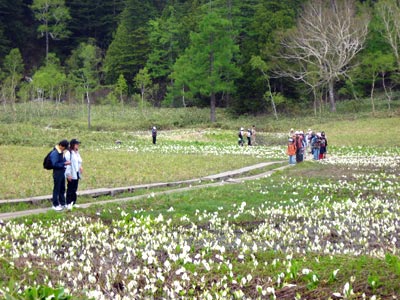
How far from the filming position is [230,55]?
62625mm

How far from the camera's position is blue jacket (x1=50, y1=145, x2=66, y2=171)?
1342 cm

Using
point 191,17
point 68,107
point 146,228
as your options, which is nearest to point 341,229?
point 146,228

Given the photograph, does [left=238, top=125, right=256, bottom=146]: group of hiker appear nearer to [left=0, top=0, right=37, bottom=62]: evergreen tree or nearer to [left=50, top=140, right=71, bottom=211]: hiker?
[left=50, top=140, right=71, bottom=211]: hiker

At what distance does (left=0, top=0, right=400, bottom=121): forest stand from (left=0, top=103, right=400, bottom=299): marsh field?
117 ft

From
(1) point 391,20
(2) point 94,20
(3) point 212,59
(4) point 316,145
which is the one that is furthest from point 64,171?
(2) point 94,20

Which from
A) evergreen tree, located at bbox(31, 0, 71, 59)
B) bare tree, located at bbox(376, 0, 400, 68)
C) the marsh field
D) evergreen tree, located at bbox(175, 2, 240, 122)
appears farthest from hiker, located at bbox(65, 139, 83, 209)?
evergreen tree, located at bbox(31, 0, 71, 59)

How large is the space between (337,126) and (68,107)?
38714 mm

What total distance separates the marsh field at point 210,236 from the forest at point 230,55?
3573 cm

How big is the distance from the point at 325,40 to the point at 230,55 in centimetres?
1186

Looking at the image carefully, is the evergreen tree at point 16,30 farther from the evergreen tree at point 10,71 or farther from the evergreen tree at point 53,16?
the evergreen tree at point 10,71

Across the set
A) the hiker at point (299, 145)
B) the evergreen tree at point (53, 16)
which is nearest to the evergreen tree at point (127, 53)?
the evergreen tree at point (53, 16)

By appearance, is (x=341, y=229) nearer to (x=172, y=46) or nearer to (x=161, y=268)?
(x=161, y=268)

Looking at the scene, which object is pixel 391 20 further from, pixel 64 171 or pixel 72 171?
pixel 64 171

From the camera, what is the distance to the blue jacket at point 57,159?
13.4 m
